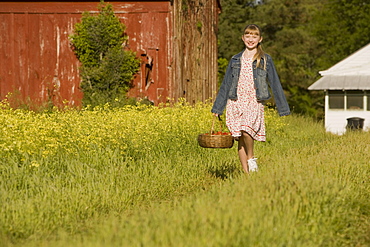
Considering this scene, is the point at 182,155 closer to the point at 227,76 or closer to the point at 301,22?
the point at 227,76

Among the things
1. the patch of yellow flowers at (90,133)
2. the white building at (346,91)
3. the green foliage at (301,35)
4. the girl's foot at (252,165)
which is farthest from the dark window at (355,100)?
the girl's foot at (252,165)

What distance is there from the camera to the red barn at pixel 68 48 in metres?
17.3

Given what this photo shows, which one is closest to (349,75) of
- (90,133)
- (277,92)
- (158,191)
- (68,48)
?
(68,48)

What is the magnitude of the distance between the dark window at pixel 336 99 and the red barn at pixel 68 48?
448 inches

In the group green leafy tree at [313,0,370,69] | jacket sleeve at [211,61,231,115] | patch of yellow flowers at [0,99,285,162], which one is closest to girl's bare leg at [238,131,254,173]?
jacket sleeve at [211,61,231,115]

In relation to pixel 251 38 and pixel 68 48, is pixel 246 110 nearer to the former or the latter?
pixel 251 38

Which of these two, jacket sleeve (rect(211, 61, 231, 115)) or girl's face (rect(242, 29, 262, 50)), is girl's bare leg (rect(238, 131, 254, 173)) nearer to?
jacket sleeve (rect(211, 61, 231, 115))

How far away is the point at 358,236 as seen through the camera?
528cm

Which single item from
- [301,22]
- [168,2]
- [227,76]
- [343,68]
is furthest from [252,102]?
[301,22]

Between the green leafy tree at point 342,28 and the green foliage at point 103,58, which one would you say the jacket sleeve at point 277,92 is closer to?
the green foliage at point 103,58

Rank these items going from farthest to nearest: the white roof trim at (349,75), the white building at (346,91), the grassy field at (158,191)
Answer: the white building at (346,91)
the white roof trim at (349,75)
the grassy field at (158,191)

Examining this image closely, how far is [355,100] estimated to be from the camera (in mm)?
27094

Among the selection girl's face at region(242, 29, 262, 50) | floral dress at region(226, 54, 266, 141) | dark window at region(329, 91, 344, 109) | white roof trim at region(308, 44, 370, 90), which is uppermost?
girl's face at region(242, 29, 262, 50)

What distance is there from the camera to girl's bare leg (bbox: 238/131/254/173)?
24.1 feet
